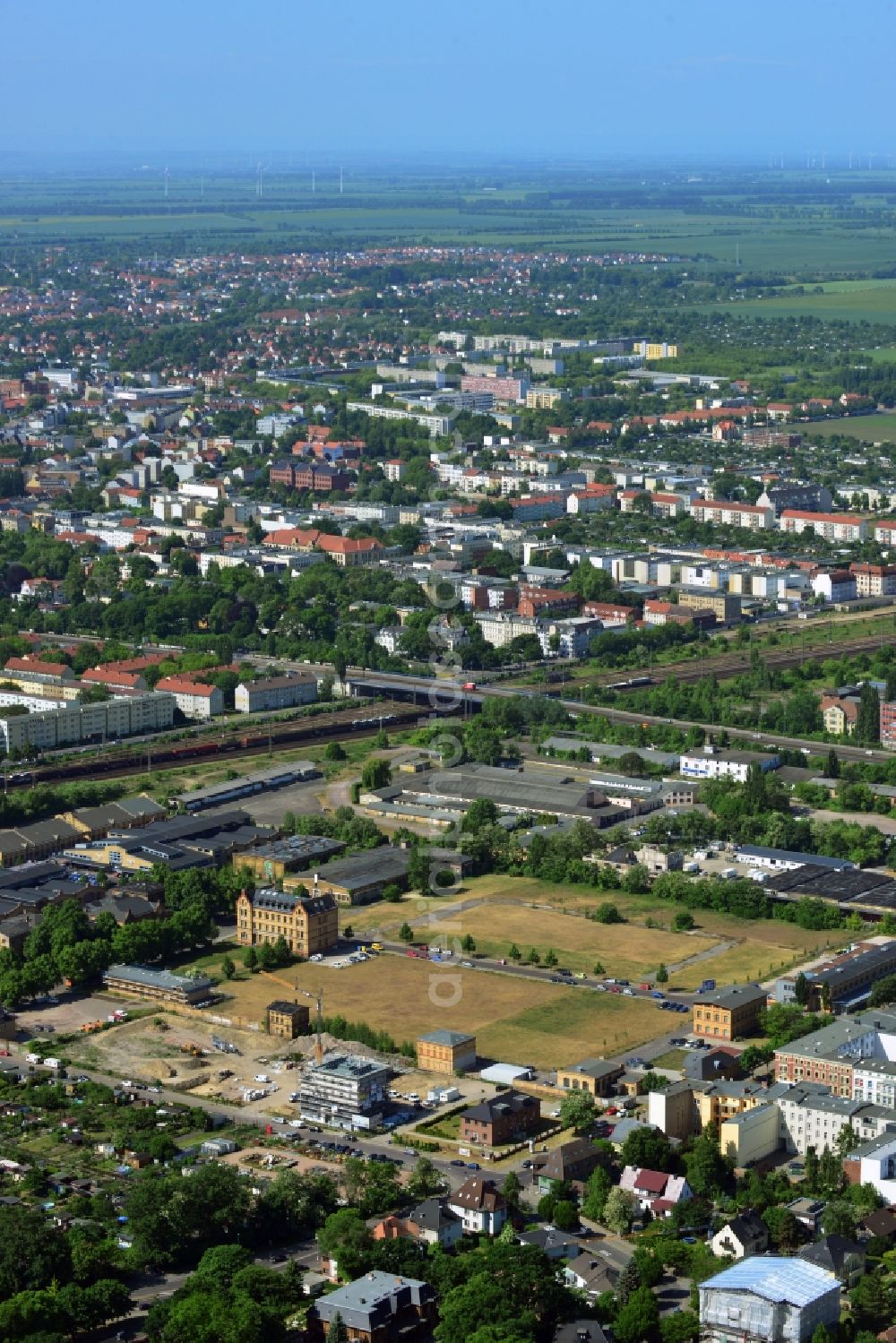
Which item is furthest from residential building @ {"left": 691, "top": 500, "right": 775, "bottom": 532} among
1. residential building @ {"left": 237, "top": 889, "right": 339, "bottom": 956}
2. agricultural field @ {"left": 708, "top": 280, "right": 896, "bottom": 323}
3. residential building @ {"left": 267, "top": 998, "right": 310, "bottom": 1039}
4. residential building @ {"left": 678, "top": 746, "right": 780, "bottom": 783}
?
agricultural field @ {"left": 708, "top": 280, "right": 896, "bottom": 323}

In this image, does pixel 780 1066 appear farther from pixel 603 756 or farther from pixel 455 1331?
pixel 603 756

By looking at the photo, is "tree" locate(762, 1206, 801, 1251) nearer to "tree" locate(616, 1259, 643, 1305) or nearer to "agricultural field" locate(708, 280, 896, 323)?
"tree" locate(616, 1259, 643, 1305)

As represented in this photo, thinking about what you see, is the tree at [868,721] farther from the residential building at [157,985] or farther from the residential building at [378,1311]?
the residential building at [378,1311]

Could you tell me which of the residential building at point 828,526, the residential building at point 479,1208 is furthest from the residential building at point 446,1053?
the residential building at point 828,526

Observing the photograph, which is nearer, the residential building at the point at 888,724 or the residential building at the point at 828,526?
the residential building at the point at 888,724

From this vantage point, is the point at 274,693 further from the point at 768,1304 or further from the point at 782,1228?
the point at 768,1304
